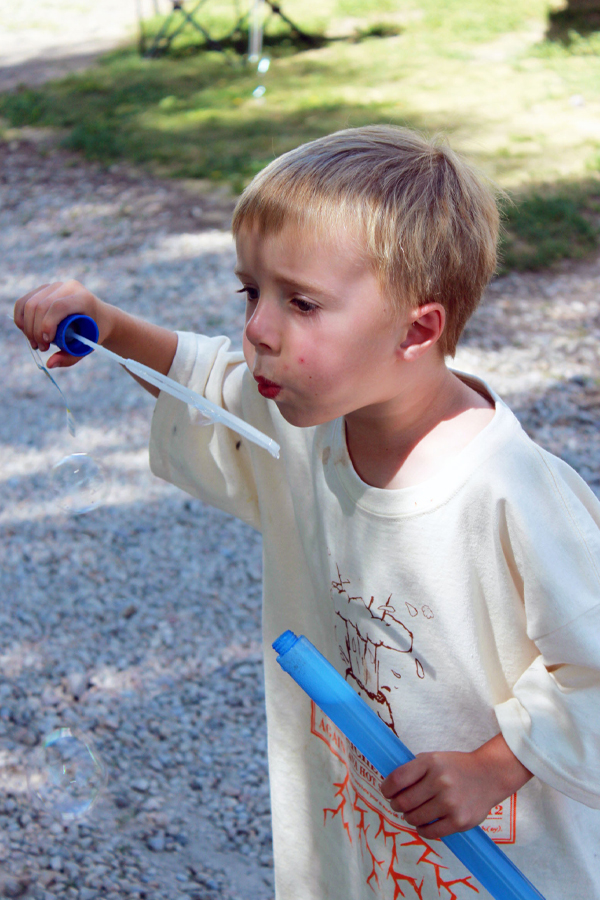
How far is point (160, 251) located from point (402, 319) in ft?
13.0

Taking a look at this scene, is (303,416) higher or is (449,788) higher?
(303,416)

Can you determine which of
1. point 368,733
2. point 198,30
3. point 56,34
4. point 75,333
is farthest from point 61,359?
point 56,34

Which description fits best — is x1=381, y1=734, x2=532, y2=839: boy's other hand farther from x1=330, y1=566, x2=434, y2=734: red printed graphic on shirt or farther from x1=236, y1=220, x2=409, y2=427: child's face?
x1=236, y1=220, x2=409, y2=427: child's face

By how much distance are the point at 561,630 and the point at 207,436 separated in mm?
637

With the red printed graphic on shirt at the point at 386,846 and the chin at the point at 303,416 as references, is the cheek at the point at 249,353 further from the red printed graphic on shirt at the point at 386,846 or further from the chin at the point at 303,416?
the red printed graphic on shirt at the point at 386,846

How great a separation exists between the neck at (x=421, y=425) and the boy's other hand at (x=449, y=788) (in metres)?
0.34

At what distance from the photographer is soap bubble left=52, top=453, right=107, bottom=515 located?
1711 mm

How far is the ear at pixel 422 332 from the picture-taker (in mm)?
1122

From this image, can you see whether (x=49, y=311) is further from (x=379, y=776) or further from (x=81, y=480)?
(x=379, y=776)

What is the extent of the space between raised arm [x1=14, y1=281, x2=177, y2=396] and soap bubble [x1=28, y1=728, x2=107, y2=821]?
36.0 inches

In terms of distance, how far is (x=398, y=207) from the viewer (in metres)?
1.07

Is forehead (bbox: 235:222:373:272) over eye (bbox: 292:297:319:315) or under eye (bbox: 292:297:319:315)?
over

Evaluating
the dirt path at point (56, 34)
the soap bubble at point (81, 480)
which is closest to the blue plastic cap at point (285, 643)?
the soap bubble at point (81, 480)

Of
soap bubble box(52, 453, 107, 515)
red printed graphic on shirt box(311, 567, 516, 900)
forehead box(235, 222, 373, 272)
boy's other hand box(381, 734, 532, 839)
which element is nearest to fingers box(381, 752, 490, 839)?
boy's other hand box(381, 734, 532, 839)
